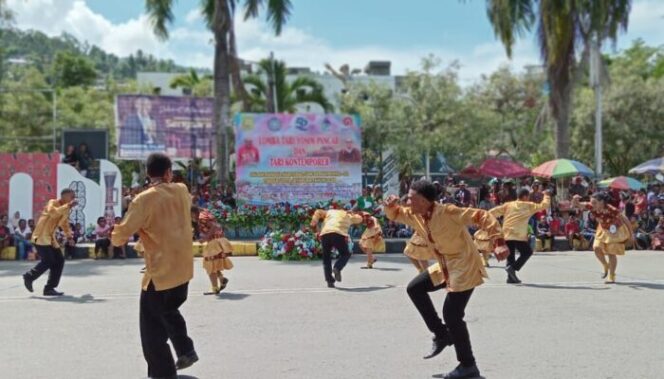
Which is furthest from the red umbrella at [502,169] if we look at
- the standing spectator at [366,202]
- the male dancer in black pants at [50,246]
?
the male dancer in black pants at [50,246]

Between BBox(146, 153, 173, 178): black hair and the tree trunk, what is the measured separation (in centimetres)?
1753

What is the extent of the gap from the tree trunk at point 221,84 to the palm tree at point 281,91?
796 centimetres

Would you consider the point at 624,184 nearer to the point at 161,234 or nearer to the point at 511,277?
the point at 511,277

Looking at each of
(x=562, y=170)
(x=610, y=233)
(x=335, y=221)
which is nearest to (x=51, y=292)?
(x=335, y=221)

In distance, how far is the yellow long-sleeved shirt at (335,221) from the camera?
11742mm

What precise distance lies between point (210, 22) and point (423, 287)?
59.3 ft

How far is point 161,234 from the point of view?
18.4ft

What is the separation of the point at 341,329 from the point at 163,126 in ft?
79.0

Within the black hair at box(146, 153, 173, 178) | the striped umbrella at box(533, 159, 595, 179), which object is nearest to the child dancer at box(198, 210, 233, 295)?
the black hair at box(146, 153, 173, 178)

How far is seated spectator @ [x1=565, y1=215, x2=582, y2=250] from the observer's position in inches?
739

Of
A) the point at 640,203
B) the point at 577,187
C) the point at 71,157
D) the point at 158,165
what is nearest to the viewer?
the point at 158,165

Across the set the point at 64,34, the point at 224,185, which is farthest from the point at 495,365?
the point at 64,34

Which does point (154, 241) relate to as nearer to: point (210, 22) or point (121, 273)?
point (121, 273)

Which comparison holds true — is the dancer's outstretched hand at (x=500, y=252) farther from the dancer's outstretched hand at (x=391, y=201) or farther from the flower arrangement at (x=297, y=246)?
the flower arrangement at (x=297, y=246)
